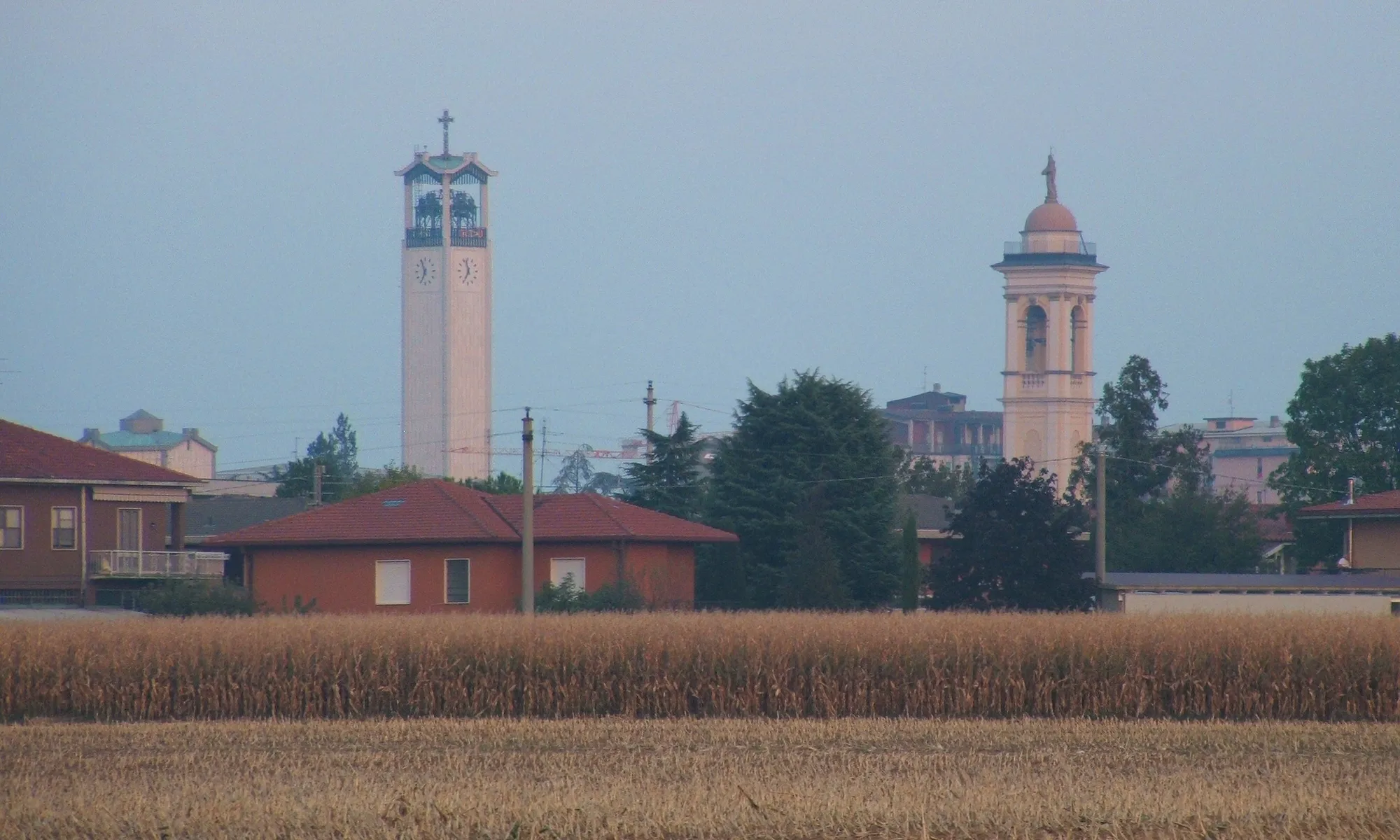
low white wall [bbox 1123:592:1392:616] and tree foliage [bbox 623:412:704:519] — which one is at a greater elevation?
tree foliage [bbox 623:412:704:519]

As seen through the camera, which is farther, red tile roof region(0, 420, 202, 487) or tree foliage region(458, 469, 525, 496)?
tree foliage region(458, 469, 525, 496)

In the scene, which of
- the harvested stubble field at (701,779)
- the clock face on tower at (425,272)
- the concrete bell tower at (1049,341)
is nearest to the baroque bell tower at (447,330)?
the clock face on tower at (425,272)

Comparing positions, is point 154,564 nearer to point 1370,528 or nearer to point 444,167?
point 1370,528

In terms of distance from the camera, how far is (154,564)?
5059 centimetres

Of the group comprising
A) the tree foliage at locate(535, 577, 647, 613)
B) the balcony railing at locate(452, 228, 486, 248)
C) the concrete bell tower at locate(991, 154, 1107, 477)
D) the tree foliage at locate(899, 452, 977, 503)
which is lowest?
the tree foliage at locate(535, 577, 647, 613)

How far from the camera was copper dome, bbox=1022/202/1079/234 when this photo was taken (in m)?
112

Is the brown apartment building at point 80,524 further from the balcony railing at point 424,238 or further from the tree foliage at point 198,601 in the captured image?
the balcony railing at point 424,238

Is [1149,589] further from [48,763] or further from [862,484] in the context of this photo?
[48,763]

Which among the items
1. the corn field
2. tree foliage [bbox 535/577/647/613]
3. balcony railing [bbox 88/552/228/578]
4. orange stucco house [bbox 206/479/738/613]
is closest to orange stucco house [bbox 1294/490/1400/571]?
orange stucco house [bbox 206/479/738/613]

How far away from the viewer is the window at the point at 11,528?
47969 millimetres

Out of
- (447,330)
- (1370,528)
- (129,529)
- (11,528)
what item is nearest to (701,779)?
(11,528)

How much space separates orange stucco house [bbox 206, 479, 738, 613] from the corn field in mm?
20127

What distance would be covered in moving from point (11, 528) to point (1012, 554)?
25.3 m

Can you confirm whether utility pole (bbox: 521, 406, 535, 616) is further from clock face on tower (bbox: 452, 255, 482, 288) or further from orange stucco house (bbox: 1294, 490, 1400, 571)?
clock face on tower (bbox: 452, 255, 482, 288)
